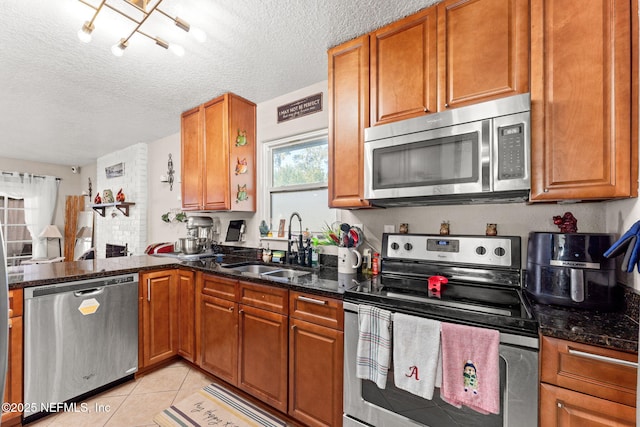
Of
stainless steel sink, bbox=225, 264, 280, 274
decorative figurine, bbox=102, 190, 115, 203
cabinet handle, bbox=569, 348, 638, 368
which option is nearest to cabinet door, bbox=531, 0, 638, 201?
cabinet handle, bbox=569, 348, 638, 368

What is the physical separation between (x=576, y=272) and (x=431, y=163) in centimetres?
79

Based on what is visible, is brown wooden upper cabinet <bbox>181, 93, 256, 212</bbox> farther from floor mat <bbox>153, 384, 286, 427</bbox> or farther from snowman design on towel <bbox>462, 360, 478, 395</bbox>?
snowman design on towel <bbox>462, 360, 478, 395</bbox>

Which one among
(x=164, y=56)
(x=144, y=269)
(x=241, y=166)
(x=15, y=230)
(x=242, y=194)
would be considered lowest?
(x=144, y=269)

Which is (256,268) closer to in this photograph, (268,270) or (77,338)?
(268,270)

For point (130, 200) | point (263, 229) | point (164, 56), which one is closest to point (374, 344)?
point (263, 229)

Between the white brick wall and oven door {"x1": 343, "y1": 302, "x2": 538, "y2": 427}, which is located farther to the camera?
the white brick wall

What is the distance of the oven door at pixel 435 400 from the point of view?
43.6 inches

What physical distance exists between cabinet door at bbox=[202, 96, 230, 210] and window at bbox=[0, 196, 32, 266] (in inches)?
192

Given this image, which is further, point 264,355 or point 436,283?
point 264,355

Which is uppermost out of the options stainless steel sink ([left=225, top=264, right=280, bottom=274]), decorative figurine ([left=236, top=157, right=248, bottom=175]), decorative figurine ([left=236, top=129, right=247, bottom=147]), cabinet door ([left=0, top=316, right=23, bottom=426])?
decorative figurine ([left=236, top=129, right=247, bottom=147])

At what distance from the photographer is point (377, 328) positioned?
4.61 ft

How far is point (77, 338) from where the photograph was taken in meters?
2.00

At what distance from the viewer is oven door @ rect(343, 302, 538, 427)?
3.63ft

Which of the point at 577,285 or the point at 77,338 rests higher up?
the point at 577,285
